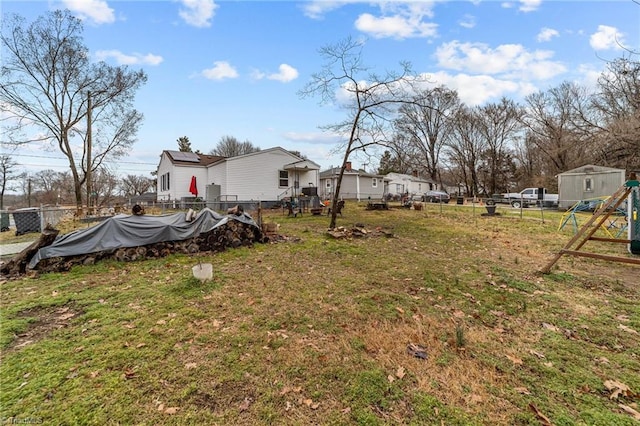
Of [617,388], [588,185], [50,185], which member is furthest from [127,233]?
[50,185]

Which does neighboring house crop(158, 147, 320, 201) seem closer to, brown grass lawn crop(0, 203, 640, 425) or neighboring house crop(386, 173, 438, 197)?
brown grass lawn crop(0, 203, 640, 425)

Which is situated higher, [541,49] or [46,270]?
[541,49]

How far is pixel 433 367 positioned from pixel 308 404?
133 cm

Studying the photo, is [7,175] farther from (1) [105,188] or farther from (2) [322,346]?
(2) [322,346]

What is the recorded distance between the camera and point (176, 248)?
735 cm

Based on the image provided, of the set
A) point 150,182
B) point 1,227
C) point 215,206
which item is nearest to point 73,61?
point 1,227

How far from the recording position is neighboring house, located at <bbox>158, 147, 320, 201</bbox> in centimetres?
1947

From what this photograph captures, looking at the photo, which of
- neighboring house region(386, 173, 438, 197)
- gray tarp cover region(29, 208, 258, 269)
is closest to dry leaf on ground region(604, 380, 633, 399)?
gray tarp cover region(29, 208, 258, 269)

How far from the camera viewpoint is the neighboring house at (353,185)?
31.0 meters

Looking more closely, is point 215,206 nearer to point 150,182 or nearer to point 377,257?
point 377,257

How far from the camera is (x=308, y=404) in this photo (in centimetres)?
229

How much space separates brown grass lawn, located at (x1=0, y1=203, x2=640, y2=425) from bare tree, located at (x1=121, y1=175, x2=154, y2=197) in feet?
154

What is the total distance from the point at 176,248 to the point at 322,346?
5754 mm

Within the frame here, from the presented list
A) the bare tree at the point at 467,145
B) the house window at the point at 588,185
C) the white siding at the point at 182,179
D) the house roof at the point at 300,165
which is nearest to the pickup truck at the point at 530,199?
the house window at the point at 588,185
